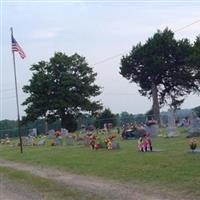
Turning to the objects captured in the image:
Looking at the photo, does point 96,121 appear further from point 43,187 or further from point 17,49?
point 43,187

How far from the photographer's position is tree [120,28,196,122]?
228 feet

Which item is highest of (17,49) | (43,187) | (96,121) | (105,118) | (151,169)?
(17,49)

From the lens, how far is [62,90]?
69188mm

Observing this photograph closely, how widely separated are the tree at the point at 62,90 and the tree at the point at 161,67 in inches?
251

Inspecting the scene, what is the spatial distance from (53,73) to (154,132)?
3675 centimetres

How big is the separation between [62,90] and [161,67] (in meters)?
13.4

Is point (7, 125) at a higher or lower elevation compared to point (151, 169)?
higher

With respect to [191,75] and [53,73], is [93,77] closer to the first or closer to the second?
[53,73]

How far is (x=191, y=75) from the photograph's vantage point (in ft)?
226

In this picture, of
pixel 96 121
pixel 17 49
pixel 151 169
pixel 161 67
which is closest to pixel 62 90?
pixel 96 121

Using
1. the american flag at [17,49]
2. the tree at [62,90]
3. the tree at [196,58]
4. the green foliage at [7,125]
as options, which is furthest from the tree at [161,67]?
the american flag at [17,49]

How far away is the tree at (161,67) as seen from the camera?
6938 cm

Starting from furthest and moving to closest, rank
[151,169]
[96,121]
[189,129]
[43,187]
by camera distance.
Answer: [96,121], [189,129], [151,169], [43,187]

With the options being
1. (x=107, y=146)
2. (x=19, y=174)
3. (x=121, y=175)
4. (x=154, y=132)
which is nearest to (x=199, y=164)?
(x=121, y=175)
